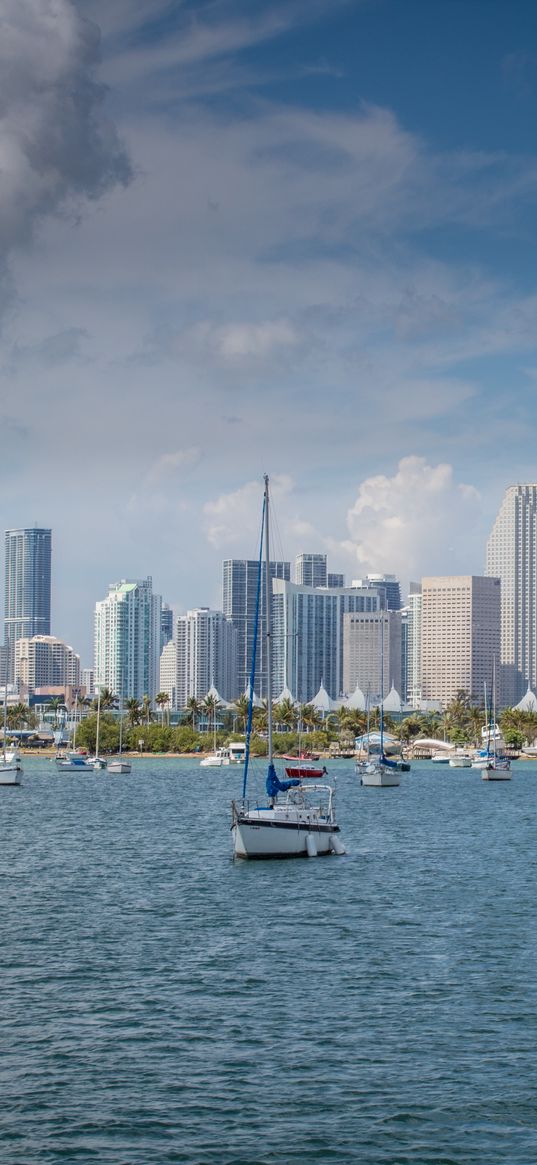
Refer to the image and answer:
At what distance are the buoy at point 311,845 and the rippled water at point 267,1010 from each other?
4.42ft

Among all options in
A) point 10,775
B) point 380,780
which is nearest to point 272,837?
point 380,780

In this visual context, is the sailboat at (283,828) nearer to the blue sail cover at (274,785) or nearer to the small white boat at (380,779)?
the blue sail cover at (274,785)

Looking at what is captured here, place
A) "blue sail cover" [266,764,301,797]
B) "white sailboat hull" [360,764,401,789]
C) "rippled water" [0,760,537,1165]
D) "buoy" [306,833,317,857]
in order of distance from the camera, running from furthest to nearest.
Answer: "white sailboat hull" [360,764,401,789]
"blue sail cover" [266,764,301,797]
"buoy" [306,833,317,857]
"rippled water" [0,760,537,1165]

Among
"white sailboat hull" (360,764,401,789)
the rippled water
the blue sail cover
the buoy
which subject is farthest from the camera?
"white sailboat hull" (360,764,401,789)

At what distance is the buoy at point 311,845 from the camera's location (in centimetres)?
7219

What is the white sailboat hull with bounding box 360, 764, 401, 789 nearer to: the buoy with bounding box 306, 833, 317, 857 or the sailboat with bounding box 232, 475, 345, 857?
the sailboat with bounding box 232, 475, 345, 857

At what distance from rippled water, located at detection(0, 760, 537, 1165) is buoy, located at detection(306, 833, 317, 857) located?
135cm

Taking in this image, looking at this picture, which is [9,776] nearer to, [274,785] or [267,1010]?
[274,785]

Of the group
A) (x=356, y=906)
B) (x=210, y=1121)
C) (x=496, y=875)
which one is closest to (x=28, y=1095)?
(x=210, y=1121)

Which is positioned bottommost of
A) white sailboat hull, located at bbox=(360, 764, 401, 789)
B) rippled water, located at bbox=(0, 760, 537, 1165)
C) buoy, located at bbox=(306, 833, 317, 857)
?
white sailboat hull, located at bbox=(360, 764, 401, 789)

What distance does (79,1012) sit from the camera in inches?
1506

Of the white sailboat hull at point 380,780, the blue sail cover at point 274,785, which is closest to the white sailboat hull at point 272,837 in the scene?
the blue sail cover at point 274,785

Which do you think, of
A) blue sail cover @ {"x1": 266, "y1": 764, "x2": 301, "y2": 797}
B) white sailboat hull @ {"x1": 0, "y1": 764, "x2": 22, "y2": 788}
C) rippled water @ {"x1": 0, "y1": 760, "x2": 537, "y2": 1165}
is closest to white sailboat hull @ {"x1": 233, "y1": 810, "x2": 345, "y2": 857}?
rippled water @ {"x1": 0, "y1": 760, "x2": 537, "y2": 1165}

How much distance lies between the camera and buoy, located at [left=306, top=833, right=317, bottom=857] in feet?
237
